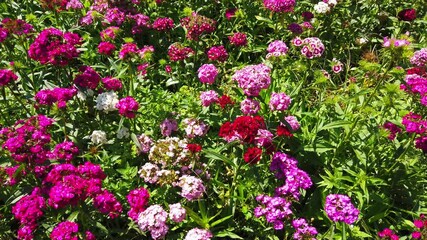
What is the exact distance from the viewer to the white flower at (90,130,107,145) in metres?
3.99

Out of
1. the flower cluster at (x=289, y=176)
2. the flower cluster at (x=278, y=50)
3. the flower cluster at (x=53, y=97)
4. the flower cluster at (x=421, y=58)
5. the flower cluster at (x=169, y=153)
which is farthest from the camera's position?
the flower cluster at (x=421, y=58)

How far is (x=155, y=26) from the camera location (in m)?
5.49

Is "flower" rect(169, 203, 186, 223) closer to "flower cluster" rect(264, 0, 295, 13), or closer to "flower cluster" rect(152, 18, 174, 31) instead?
"flower cluster" rect(152, 18, 174, 31)

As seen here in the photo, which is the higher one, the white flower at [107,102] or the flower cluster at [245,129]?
the flower cluster at [245,129]

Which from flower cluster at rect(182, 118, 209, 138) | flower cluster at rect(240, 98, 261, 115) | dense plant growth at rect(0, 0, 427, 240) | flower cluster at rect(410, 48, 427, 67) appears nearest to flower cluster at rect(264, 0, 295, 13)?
dense plant growth at rect(0, 0, 427, 240)

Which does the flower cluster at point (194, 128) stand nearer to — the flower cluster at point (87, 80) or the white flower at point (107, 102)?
the white flower at point (107, 102)

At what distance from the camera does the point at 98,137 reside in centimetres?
401

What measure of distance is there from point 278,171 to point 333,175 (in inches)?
27.0

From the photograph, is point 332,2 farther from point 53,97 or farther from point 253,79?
point 53,97

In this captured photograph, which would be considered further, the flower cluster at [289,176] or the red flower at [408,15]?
the red flower at [408,15]

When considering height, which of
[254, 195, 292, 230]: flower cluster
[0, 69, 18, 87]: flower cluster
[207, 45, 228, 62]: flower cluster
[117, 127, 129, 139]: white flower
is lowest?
[254, 195, 292, 230]: flower cluster

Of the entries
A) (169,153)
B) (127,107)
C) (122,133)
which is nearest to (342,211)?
(169,153)

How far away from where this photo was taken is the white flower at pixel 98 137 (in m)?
3.99

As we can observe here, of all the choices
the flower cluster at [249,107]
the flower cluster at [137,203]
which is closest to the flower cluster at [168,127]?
the flower cluster at [249,107]
